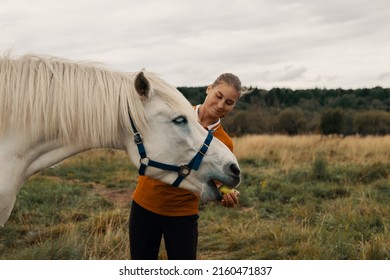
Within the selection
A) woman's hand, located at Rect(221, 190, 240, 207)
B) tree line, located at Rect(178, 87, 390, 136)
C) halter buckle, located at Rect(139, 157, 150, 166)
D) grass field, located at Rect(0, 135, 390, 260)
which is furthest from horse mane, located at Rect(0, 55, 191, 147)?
tree line, located at Rect(178, 87, 390, 136)

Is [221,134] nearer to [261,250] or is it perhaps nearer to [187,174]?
[187,174]

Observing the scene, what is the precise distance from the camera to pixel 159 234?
2.86 metres

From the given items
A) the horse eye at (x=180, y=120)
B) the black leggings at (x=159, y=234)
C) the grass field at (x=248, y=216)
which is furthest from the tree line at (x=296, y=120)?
the horse eye at (x=180, y=120)

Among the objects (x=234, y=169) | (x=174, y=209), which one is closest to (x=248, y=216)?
(x=174, y=209)

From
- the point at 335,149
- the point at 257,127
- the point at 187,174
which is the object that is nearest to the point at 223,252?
the point at 187,174

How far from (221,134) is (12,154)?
1295 millimetres

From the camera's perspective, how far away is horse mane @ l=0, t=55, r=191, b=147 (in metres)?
2.24

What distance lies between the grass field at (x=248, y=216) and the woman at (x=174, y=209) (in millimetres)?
1468

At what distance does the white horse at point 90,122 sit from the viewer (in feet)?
7.34

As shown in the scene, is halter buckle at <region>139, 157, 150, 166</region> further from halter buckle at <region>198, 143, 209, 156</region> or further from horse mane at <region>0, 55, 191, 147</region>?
halter buckle at <region>198, 143, 209, 156</region>

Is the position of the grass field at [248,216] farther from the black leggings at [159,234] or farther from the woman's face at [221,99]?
the woman's face at [221,99]

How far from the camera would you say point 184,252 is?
2.73 metres

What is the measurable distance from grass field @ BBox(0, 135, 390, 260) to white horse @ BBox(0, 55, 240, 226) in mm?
2080

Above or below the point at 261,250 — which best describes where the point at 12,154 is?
above
